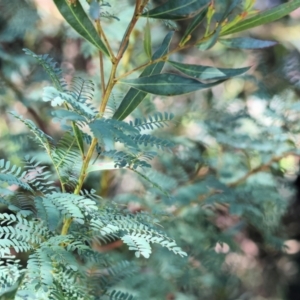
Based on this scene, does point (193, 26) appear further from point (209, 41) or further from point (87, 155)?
point (87, 155)

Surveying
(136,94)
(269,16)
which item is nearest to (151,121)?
(136,94)

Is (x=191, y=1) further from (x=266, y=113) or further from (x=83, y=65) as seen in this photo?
(x=83, y=65)

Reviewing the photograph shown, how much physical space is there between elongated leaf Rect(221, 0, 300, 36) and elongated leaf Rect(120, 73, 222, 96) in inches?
2.4

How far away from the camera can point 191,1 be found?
0.38 m

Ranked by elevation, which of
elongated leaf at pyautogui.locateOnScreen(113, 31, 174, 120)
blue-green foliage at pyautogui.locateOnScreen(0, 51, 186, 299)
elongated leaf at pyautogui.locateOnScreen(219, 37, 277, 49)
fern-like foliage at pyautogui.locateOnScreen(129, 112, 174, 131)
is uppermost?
elongated leaf at pyautogui.locateOnScreen(219, 37, 277, 49)

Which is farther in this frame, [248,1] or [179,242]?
[179,242]

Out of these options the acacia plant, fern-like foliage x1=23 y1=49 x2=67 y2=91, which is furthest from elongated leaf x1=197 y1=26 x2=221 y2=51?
fern-like foliage x1=23 y1=49 x2=67 y2=91

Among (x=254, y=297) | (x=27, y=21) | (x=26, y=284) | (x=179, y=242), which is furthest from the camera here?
(x=254, y=297)

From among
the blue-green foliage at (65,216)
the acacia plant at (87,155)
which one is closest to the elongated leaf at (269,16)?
the acacia plant at (87,155)

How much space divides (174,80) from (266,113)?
519 millimetres

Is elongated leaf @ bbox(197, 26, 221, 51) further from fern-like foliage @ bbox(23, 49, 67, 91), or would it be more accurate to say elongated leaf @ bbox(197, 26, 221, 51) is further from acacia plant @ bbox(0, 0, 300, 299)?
fern-like foliage @ bbox(23, 49, 67, 91)

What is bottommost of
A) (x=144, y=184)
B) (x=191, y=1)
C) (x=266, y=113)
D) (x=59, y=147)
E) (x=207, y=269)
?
(x=207, y=269)

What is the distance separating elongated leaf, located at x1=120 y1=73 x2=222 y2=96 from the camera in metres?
0.36

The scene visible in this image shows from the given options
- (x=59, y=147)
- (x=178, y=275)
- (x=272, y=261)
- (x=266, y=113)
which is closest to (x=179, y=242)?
(x=178, y=275)
